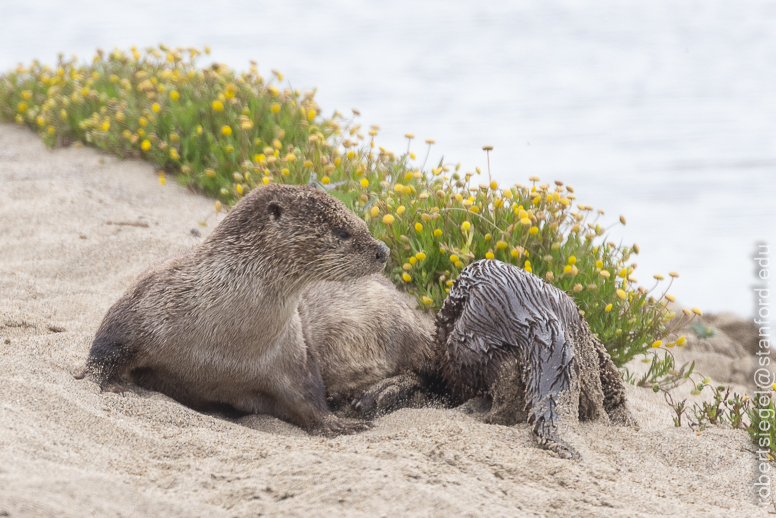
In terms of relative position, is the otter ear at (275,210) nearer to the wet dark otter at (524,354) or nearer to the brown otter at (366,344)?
the brown otter at (366,344)

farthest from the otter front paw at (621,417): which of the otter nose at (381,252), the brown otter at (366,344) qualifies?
the otter nose at (381,252)

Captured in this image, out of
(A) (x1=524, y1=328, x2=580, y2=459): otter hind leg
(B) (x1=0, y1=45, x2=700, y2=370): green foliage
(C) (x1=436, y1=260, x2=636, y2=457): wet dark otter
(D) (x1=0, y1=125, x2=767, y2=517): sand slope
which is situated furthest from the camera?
(B) (x1=0, y1=45, x2=700, y2=370): green foliage

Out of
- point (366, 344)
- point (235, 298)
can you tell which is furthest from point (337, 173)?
point (235, 298)

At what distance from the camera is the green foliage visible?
15.1 feet

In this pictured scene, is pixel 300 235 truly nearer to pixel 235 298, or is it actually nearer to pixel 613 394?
pixel 235 298

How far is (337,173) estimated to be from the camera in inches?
215

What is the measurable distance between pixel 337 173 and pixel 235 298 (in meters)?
2.28

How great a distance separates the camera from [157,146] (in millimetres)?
6945

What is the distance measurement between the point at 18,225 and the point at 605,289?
4014 millimetres

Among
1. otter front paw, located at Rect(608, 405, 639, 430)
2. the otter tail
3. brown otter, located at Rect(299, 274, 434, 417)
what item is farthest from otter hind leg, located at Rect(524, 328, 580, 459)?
the otter tail

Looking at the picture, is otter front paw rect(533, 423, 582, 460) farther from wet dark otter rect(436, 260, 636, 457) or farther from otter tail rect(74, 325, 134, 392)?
otter tail rect(74, 325, 134, 392)

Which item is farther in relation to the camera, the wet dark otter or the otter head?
the otter head

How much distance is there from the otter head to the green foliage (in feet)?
2.24

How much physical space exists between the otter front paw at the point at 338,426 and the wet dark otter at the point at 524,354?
47 cm
